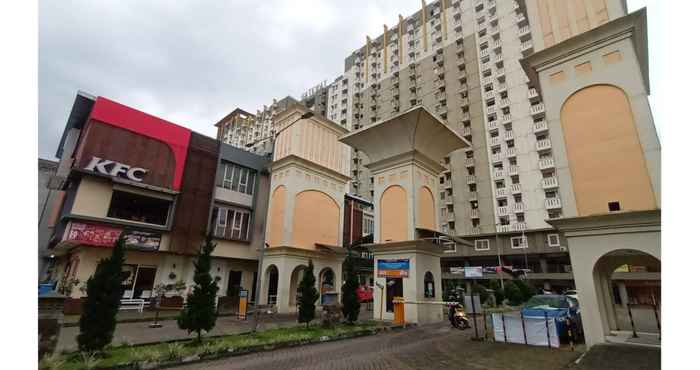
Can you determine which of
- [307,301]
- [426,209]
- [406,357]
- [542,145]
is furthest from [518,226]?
[406,357]

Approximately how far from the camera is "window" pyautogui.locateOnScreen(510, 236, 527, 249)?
37125mm

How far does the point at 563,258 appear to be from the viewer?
1405 inches

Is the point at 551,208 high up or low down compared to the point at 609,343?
up

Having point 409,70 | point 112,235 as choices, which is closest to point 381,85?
point 409,70

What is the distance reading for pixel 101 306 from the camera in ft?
28.1

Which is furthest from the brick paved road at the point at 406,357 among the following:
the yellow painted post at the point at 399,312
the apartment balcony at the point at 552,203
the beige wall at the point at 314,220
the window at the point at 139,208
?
the apartment balcony at the point at 552,203

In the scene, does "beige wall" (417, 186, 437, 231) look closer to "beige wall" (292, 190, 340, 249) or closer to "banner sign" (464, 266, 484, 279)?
"beige wall" (292, 190, 340, 249)

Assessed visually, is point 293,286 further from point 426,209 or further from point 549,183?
point 549,183

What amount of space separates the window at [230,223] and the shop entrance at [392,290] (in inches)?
501

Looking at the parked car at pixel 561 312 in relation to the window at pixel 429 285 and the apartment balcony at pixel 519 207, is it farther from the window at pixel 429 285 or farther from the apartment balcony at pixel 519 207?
the apartment balcony at pixel 519 207

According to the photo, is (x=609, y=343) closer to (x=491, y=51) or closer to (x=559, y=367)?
(x=559, y=367)

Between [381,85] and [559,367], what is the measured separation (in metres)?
58.5

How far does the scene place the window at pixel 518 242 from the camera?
1462 inches

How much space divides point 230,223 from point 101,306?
1635 centimetres
